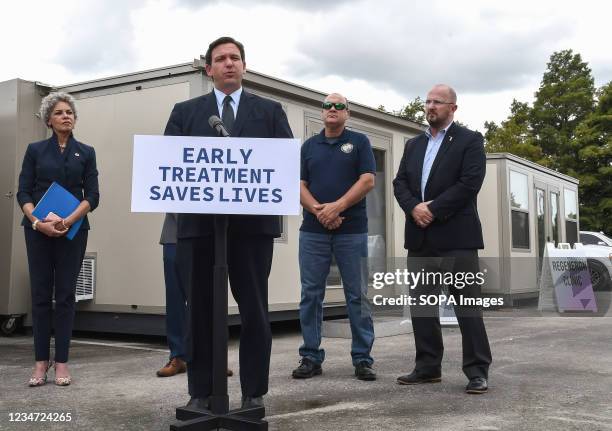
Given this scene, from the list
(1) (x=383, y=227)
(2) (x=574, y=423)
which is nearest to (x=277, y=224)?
(2) (x=574, y=423)

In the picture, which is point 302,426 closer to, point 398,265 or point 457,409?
point 457,409

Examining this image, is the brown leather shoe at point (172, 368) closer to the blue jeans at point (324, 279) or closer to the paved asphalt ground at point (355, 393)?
the paved asphalt ground at point (355, 393)

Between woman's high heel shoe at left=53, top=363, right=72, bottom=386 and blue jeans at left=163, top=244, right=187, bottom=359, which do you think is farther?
blue jeans at left=163, top=244, right=187, bottom=359

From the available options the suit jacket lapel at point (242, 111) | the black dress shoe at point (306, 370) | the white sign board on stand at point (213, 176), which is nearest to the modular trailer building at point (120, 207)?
the black dress shoe at point (306, 370)

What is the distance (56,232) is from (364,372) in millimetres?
2134

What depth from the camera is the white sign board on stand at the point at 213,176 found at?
286 centimetres

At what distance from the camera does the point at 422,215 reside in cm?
420

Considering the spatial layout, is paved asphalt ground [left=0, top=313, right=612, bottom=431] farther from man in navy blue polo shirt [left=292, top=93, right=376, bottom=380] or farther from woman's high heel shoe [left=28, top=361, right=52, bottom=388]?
man in navy blue polo shirt [left=292, top=93, right=376, bottom=380]

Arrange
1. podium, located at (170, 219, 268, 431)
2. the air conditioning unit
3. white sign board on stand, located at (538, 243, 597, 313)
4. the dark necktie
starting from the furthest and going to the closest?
white sign board on stand, located at (538, 243, 597, 313) < the air conditioning unit < the dark necktie < podium, located at (170, 219, 268, 431)

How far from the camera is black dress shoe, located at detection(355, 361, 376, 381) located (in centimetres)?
439

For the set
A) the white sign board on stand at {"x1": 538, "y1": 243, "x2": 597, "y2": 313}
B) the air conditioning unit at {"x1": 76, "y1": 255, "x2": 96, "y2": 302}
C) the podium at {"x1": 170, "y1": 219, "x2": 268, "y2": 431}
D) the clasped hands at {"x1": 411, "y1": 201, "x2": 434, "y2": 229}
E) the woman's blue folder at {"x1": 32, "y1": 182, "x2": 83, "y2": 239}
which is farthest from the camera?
the white sign board on stand at {"x1": 538, "y1": 243, "x2": 597, "y2": 313}

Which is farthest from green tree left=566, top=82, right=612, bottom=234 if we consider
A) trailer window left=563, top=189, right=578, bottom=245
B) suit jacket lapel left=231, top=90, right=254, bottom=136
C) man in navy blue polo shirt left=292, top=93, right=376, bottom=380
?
suit jacket lapel left=231, top=90, right=254, bottom=136

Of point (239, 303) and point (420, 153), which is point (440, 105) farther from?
point (239, 303)

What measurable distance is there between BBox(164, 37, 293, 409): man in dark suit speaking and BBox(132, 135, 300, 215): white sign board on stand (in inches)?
7.3
